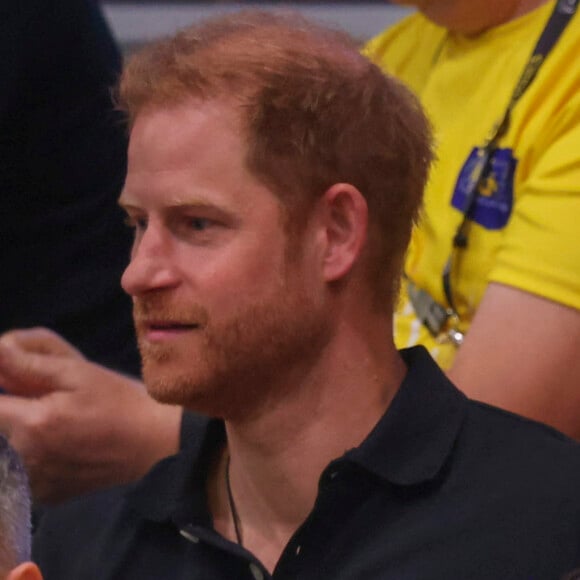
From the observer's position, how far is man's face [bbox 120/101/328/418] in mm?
1079

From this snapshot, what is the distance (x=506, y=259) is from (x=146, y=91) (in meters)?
0.44

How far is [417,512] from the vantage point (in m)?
1.09

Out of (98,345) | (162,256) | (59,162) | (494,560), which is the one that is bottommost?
(98,345)

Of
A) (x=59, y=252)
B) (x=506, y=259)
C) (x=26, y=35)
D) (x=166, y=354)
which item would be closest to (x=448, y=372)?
(x=506, y=259)

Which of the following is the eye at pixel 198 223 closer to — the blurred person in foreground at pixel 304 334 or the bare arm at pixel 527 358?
the blurred person in foreground at pixel 304 334

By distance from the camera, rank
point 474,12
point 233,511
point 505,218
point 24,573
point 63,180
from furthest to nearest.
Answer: point 63,180, point 474,12, point 505,218, point 233,511, point 24,573

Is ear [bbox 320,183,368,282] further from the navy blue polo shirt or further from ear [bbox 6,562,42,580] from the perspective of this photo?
ear [bbox 6,562,42,580]

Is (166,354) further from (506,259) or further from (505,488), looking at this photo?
(506,259)

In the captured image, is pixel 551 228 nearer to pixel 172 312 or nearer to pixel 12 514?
pixel 172 312

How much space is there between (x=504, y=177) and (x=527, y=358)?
226 mm

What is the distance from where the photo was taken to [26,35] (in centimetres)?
157

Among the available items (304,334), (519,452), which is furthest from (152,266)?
(519,452)

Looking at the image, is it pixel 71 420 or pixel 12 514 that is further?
pixel 71 420

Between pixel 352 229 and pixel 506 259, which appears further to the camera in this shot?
pixel 506 259
